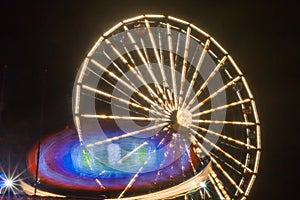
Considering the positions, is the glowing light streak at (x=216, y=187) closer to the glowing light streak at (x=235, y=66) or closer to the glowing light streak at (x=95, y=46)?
the glowing light streak at (x=235, y=66)

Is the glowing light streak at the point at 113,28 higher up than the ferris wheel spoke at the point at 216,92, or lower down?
higher up

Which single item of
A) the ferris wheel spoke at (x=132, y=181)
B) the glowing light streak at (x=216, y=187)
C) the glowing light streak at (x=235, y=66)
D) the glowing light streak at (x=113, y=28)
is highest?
the glowing light streak at (x=113, y=28)

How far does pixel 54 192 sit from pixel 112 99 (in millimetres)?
3448

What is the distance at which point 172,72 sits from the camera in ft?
57.8

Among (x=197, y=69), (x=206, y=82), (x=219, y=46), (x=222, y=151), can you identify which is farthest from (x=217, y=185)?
(x=219, y=46)

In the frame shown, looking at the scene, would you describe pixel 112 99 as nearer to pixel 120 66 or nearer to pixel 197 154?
pixel 120 66

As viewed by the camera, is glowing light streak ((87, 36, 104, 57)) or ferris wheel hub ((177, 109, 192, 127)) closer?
glowing light streak ((87, 36, 104, 57))

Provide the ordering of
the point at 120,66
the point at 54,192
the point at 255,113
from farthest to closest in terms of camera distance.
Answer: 1. the point at 255,113
2. the point at 120,66
3. the point at 54,192

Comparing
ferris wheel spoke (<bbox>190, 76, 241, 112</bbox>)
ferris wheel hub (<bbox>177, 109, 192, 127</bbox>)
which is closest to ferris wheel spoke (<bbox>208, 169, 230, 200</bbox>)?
ferris wheel hub (<bbox>177, 109, 192, 127</bbox>)

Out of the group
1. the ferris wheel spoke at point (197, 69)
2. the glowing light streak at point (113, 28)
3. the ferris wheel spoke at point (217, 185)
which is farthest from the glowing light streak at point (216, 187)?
the glowing light streak at point (113, 28)

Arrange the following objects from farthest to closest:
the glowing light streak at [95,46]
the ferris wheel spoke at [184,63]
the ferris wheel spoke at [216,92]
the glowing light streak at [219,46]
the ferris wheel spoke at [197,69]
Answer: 1. the glowing light streak at [219,46]
2. the ferris wheel spoke at [216,92]
3. the ferris wheel spoke at [197,69]
4. the ferris wheel spoke at [184,63]
5. the glowing light streak at [95,46]

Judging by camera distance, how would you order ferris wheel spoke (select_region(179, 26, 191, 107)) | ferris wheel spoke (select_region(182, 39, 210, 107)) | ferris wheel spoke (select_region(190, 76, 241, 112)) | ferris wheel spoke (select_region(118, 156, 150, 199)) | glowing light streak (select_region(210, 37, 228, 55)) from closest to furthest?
ferris wheel spoke (select_region(118, 156, 150, 199)) → ferris wheel spoke (select_region(179, 26, 191, 107)) → ferris wheel spoke (select_region(182, 39, 210, 107)) → ferris wheel spoke (select_region(190, 76, 241, 112)) → glowing light streak (select_region(210, 37, 228, 55))

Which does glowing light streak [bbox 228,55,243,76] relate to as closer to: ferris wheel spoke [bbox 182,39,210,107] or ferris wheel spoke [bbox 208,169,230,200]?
ferris wheel spoke [bbox 182,39,210,107]

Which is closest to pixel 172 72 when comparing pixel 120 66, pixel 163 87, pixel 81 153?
pixel 163 87
